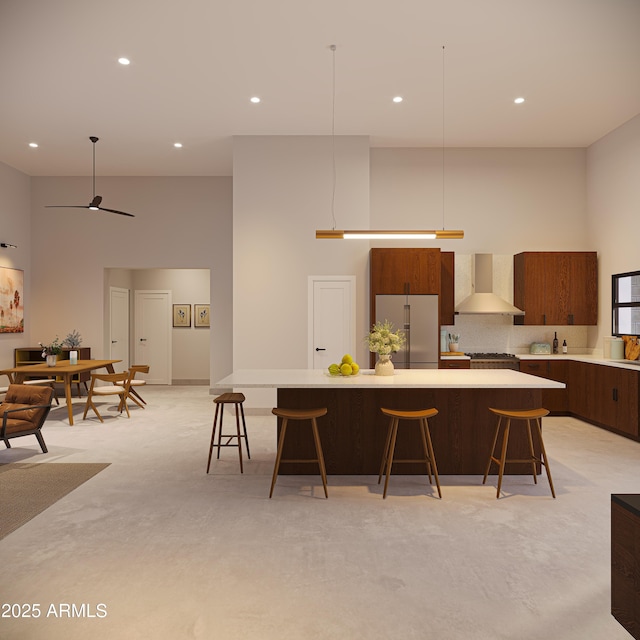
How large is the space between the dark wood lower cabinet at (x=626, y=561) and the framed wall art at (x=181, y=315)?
34.0 feet

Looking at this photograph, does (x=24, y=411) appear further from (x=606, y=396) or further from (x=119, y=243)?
(x=606, y=396)

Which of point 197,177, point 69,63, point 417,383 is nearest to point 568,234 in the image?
point 417,383

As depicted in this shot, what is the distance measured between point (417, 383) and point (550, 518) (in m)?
1.36

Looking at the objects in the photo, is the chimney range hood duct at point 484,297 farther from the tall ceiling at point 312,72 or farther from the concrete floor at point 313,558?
the concrete floor at point 313,558

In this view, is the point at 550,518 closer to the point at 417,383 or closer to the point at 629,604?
the point at 417,383

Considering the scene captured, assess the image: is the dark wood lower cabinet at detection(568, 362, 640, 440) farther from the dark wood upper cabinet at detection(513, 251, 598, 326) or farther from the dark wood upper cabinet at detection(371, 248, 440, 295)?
the dark wood upper cabinet at detection(371, 248, 440, 295)

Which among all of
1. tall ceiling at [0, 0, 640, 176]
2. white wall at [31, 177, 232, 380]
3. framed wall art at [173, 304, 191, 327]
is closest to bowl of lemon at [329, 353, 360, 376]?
tall ceiling at [0, 0, 640, 176]

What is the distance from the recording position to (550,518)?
11.8 ft

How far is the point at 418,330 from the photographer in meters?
6.83

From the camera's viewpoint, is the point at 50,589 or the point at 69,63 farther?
the point at 69,63

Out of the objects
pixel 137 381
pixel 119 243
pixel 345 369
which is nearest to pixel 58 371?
pixel 137 381

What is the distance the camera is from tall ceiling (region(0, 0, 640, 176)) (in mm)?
4418

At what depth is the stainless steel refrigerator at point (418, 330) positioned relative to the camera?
682cm

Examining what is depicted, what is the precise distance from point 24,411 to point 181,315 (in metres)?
6.09
